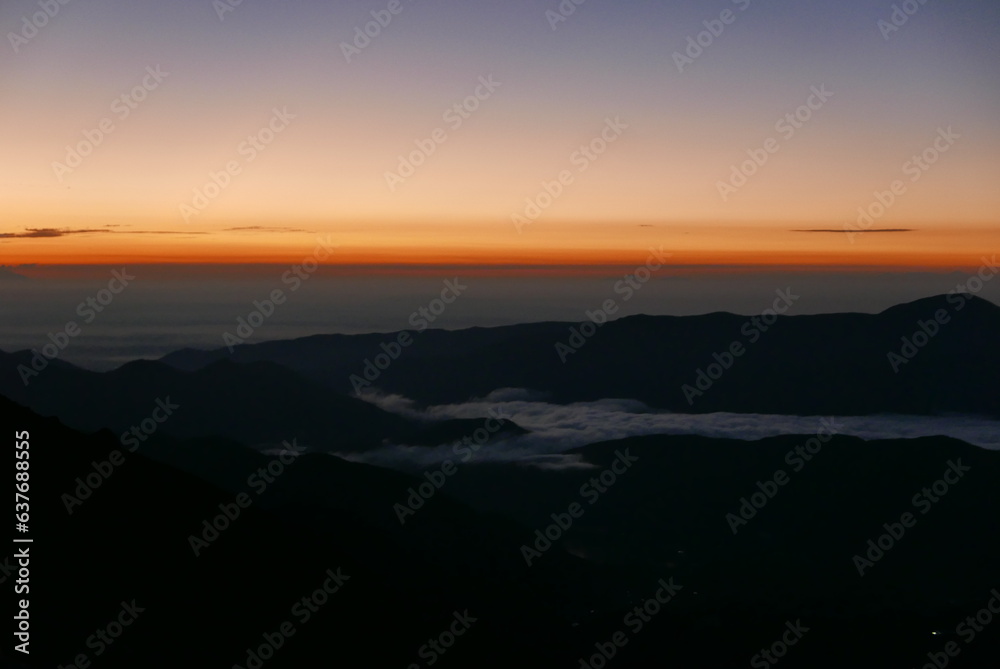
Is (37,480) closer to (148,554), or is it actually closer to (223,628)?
(148,554)

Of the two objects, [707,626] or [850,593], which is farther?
[850,593]

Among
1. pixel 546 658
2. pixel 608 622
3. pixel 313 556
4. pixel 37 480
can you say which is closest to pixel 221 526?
pixel 313 556

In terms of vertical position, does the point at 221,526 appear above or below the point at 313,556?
above

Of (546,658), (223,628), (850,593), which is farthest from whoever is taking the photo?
(850,593)

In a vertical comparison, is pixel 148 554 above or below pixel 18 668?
below

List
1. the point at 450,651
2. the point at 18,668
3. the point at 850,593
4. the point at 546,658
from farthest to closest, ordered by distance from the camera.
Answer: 1. the point at 850,593
2. the point at 546,658
3. the point at 450,651
4. the point at 18,668

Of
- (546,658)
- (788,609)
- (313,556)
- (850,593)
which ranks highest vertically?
(313,556)

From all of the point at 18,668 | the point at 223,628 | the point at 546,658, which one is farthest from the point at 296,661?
the point at 546,658

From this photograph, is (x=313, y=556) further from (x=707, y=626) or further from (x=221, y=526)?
(x=707, y=626)

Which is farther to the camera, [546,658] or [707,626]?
[707,626]
